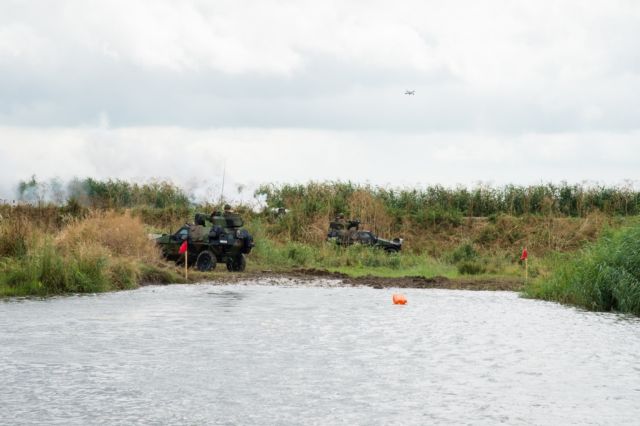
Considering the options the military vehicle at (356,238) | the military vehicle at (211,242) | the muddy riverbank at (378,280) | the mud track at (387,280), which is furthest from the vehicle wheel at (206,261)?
the military vehicle at (356,238)

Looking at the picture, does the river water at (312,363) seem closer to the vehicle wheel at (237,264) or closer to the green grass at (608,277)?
the green grass at (608,277)

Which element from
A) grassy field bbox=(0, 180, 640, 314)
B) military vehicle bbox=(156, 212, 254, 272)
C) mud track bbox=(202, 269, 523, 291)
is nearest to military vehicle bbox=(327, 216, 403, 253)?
grassy field bbox=(0, 180, 640, 314)

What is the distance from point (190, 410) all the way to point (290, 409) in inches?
42.2

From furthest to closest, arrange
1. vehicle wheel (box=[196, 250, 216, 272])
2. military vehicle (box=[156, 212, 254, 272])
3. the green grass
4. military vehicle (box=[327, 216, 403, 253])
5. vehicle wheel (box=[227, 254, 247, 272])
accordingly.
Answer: military vehicle (box=[327, 216, 403, 253]) → vehicle wheel (box=[227, 254, 247, 272]) → vehicle wheel (box=[196, 250, 216, 272]) → military vehicle (box=[156, 212, 254, 272]) → the green grass

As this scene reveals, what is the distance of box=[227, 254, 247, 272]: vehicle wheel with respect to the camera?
33719 mm

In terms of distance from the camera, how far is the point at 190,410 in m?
10.9

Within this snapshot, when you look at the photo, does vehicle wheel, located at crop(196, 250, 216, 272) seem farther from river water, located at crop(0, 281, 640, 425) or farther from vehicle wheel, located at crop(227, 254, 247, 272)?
river water, located at crop(0, 281, 640, 425)

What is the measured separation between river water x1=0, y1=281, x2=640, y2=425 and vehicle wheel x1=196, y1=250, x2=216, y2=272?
9.54m

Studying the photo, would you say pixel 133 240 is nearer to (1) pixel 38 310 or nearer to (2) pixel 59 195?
(1) pixel 38 310

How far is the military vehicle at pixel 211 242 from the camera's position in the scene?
106 feet

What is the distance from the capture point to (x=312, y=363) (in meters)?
14.2

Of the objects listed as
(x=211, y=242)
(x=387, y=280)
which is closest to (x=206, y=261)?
(x=211, y=242)

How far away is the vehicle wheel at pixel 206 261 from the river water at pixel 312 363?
31.3 feet

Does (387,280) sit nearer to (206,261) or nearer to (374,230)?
(206,261)
